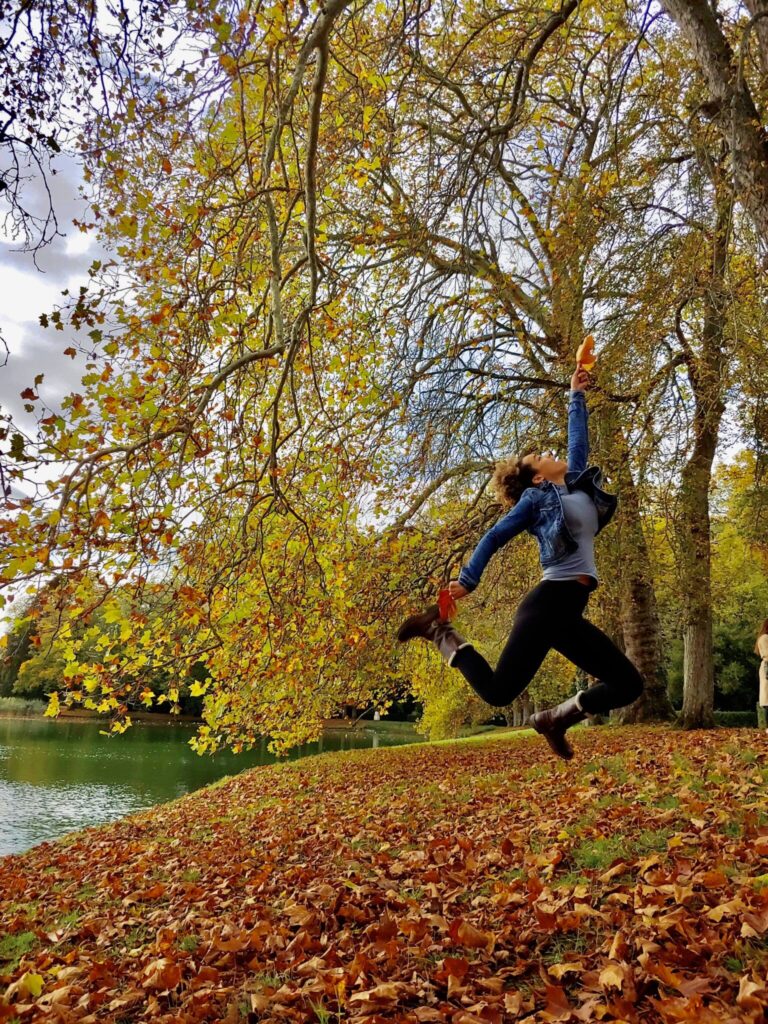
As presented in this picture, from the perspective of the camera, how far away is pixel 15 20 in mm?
3482

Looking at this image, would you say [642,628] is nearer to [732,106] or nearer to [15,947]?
[732,106]

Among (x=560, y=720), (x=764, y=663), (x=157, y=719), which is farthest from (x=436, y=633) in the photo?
(x=157, y=719)

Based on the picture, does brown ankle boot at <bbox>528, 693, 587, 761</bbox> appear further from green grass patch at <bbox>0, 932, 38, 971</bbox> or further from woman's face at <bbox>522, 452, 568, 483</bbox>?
green grass patch at <bbox>0, 932, 38, 971</bbox>

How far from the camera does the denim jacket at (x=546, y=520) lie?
385cm

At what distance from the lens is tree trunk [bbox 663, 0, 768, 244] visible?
4.95m

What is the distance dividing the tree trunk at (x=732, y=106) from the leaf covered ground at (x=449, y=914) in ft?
13.7

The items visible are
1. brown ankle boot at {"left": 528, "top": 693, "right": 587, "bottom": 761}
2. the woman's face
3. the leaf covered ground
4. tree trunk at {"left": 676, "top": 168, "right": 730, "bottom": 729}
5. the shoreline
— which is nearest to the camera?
the leaf covered ground

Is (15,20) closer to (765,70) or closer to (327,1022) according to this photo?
(327,1022)

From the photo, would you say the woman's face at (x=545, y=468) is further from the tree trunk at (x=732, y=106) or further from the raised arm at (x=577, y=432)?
the tree trunk at (x=732, y=106)

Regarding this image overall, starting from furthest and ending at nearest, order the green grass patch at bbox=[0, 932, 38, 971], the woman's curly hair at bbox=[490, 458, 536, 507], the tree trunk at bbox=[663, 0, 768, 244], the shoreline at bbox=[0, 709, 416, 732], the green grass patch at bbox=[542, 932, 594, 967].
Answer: the shoreline at bbox=[0, 709, 416, 732] < the tree trunk at bbox=[663, 0, 768, 244] < the green grass patch at bbox=[0, 932, 38, 971] < the woman's curly hair at bbox=[490, 458, 536, 507] < the green grass patch at bbox=[542, 932, 594, 967]

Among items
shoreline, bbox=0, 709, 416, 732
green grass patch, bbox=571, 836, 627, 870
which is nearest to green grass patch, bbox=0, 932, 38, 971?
green grass patch, bbox=571, 836, 627, 870

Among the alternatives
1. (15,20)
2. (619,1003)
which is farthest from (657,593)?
(15,20)

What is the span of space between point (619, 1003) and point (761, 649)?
25.4 feet

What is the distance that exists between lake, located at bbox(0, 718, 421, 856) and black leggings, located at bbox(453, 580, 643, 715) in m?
11.7
